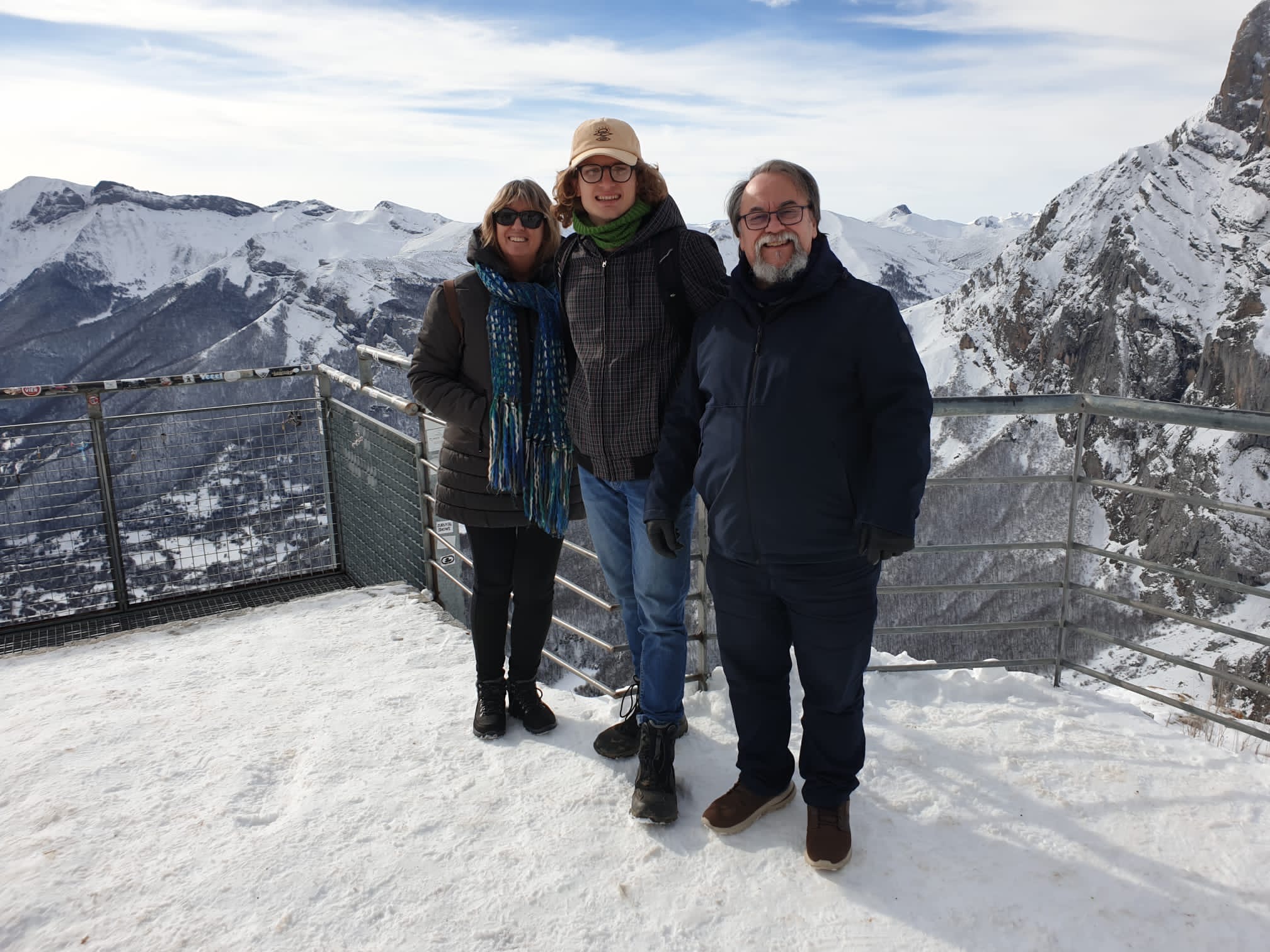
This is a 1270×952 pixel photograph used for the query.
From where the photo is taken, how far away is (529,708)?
9.64ft

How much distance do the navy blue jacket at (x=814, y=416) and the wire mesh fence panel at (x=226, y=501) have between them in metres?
3.53

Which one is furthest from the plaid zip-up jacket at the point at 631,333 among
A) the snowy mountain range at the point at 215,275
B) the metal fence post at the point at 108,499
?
the snowy mountain range at the point at 215,275

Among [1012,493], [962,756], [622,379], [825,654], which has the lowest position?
[1012,493]

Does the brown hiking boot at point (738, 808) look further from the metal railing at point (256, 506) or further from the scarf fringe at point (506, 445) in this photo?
the scarf fringe at point (506, 445)

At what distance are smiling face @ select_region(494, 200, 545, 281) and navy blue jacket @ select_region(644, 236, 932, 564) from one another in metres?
0.79

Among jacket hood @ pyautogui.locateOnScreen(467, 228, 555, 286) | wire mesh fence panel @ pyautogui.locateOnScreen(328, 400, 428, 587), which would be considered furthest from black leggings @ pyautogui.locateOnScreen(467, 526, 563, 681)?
wire mesh fence panel @ pyautogui.locateOnScreen(328, 400, 428, 587)

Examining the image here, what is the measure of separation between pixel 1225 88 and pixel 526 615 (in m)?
97.5

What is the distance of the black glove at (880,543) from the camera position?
1.97 metres

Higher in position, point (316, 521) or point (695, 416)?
point (695, 416)

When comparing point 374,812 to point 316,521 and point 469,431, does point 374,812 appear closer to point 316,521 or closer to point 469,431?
point 469,431

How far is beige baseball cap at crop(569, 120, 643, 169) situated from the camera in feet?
7.43

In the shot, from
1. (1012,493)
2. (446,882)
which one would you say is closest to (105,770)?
(446,882)

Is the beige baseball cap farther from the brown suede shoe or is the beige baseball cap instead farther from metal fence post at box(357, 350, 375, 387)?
metal fence post at box(357, 350, 375, 387)

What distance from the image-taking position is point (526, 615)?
2949 millimetres
